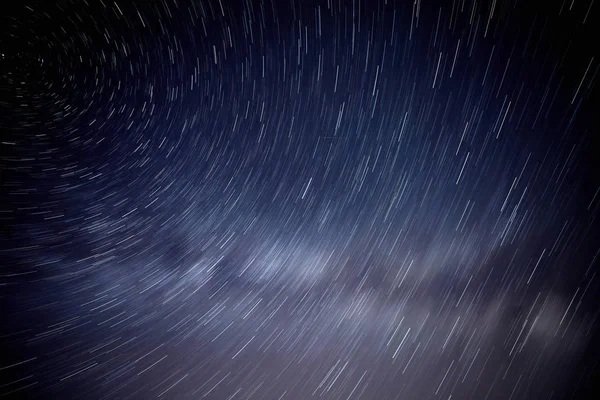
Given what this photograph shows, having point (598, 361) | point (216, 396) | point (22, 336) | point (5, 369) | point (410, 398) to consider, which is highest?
point (598, 361)

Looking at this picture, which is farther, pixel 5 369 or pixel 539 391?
pixel 5 369

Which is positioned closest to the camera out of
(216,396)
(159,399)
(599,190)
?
(599,190)

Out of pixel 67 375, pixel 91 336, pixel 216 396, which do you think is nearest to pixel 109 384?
pixel 67 375

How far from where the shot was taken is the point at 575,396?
12742 millimetres

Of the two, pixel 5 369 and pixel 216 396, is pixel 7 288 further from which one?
pixel 216 396

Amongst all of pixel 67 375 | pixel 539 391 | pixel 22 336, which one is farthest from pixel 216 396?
pixel 539 391

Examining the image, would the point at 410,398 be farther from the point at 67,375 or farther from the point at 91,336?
the point at 67,375

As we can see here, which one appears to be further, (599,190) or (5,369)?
(5,369)

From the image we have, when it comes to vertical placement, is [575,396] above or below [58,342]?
above

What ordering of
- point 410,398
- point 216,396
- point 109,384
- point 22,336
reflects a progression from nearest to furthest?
1. point 22,336
2. point 410,398
3. point 109,384
4. point 216,396

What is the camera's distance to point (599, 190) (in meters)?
6.31

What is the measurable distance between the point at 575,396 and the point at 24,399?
28.7 metres

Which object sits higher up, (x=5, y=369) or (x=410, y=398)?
(x=410, y=398)

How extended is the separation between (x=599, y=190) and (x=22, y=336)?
2657 cm
